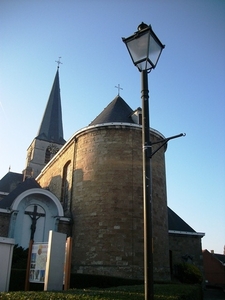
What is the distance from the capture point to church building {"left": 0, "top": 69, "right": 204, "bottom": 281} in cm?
1469

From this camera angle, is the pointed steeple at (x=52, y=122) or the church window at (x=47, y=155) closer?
the church window at (x=47, y=155)

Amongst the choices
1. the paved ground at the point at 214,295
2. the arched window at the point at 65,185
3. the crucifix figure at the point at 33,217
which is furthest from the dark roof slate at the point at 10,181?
the paved ground at the point at 214,295

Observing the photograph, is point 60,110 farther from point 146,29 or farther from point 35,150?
point 146,29

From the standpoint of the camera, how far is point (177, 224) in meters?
21.9

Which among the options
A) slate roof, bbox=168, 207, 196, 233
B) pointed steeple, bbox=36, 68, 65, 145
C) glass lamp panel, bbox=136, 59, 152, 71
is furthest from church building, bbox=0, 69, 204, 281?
pointed steeple, bbox=36, 68, 65, 145

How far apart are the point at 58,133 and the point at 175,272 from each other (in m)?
24.5

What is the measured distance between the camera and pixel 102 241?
1483cm

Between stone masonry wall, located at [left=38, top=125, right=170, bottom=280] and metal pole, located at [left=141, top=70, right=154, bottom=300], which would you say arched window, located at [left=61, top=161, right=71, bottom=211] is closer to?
stone masonry wall, located at [left=38, top=125, right=170, bottom=280]

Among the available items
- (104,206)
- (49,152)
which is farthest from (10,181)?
(104,206)

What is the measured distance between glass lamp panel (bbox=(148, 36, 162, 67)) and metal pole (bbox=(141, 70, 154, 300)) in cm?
27

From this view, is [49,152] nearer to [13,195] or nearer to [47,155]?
[47,155]

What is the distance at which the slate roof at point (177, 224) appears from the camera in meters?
21.3

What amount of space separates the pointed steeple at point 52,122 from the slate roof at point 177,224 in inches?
769

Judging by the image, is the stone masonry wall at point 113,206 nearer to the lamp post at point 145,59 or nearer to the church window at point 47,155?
the lamp post at point 145,59
